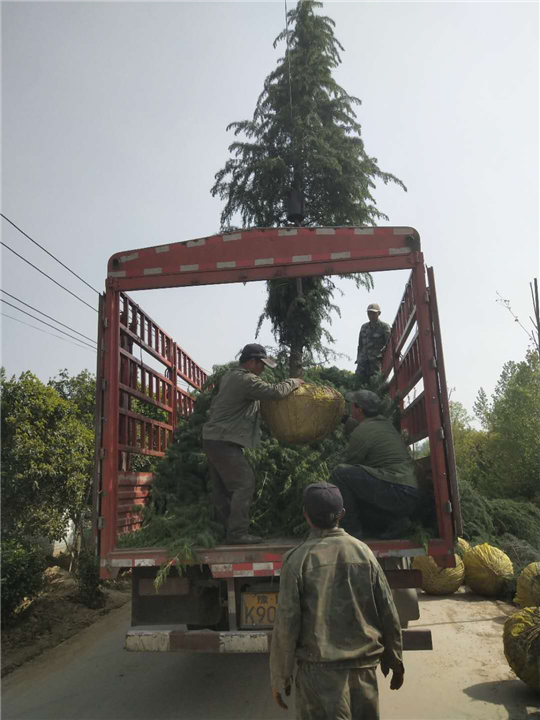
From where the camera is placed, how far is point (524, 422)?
1452 centimetres

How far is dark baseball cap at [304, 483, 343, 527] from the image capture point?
250 centimetres

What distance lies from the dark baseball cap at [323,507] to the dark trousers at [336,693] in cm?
57

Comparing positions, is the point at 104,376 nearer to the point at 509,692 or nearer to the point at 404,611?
the point at 404,611

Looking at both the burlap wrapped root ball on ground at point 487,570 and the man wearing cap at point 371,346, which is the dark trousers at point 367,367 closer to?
the man wearing cap at point 371,346

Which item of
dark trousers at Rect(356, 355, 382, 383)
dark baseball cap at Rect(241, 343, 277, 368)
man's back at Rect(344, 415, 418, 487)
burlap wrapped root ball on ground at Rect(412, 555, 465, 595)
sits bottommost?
burlap wrapped root ball on ground at Rect(412, 555, 465, 595)

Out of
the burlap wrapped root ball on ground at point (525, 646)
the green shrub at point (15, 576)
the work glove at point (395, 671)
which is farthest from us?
the green shrub at point (15, 576)

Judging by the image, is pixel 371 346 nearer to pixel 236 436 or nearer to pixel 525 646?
pixel 236 436

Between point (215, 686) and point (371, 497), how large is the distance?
2121mm

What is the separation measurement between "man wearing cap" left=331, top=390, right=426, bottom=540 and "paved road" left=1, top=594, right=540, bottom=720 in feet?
4.06

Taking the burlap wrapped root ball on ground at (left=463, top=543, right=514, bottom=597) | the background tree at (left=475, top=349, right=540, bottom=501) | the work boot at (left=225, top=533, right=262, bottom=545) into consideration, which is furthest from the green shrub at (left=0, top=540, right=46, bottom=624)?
the background tree at (left=475, top=349, right=540, bottom=501)

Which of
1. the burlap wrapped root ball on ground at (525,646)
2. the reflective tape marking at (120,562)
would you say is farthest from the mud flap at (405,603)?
the reflective tape marking at (120,562)

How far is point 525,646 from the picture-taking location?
13.1 ft

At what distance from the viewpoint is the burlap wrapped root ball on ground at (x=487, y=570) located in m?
7.44

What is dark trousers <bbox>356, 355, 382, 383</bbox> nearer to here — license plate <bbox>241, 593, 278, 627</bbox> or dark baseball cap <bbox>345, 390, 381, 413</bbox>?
dark baseball cap <bbox>345, 390, 381, 413</bbox>
